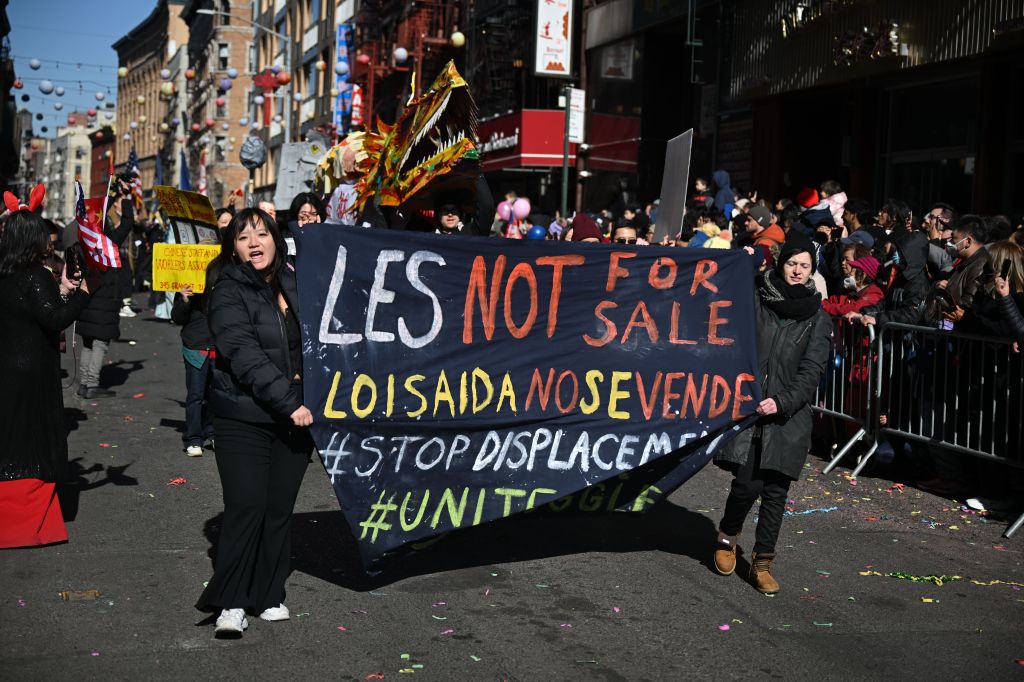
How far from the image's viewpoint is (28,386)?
684 centimetres

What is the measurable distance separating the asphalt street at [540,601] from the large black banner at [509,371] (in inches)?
17.7

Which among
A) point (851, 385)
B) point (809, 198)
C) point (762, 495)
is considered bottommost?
point (762, 495)

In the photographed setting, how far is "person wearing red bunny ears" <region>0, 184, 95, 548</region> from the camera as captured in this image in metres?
6.76

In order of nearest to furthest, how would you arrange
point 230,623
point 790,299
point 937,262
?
1. point 230,623
2. point 790,299
3. point 937,262

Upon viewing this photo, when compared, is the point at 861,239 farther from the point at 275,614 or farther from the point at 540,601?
the point at 275,614

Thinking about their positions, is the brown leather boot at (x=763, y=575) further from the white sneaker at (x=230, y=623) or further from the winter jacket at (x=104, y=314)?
the winter jacket at (x=104, y=314)

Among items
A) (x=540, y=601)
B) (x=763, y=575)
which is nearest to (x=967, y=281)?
(x=763, y=575)

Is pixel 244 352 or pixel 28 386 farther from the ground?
pixel 244 352

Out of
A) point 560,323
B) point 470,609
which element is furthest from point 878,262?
point 470,609

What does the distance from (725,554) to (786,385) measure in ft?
3.11

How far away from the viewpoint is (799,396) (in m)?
6.32

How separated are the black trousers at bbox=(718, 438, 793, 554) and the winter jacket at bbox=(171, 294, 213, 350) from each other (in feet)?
14.5

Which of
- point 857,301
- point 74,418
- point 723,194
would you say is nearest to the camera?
point 857,301

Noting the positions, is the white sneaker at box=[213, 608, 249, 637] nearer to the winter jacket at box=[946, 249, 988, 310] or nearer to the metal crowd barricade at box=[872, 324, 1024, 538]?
the metal crowd barricade at box=[872, 324, 1024, 538]
